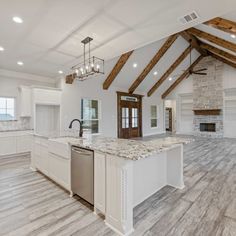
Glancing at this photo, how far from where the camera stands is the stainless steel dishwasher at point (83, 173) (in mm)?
2182

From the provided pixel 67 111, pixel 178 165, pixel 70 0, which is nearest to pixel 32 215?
pixel 178 165

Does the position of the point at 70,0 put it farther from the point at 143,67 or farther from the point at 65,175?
the point at 143,67

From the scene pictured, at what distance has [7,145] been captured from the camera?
16.9ft

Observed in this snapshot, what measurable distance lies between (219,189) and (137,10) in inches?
132

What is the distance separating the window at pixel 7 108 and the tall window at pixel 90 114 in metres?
2.59

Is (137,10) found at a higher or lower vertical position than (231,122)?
higher

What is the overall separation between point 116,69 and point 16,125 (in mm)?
4419

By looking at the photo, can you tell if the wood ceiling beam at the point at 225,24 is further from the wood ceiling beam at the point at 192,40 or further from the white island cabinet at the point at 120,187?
the white island cabinet at the point at 120,187

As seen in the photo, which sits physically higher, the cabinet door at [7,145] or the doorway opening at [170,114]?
the doorway opening at [170,114]

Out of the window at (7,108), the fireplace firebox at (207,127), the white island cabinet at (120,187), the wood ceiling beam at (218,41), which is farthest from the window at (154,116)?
the white island cabinet at (120,187)

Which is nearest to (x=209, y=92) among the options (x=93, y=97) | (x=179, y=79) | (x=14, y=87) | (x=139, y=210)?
(x=179, y=79)

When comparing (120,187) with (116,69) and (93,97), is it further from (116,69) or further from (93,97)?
(93,97)

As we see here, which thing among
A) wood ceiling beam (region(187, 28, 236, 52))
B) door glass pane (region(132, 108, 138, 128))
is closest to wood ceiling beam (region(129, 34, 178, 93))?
wood ceiling beam (region(187, 28, 236, 52))

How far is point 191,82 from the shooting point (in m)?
10.3
